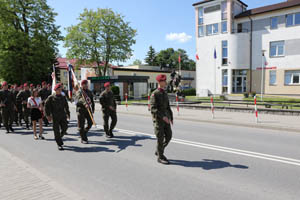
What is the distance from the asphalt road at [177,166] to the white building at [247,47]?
20485mm

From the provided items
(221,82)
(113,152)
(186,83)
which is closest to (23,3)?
(221,82)

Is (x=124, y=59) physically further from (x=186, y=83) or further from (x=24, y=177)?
(x=24, y=177)

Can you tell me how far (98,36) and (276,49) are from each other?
25081mm

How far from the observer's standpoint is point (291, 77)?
25.5m

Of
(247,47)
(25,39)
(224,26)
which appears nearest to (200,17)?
(224,26)

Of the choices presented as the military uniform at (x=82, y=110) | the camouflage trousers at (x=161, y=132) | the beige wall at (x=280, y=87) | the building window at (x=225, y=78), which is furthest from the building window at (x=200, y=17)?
the camouflage trousers at (x=161, y=132)

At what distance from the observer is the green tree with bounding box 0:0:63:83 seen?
2934 cm

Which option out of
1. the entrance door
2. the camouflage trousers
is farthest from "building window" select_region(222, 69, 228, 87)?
the camouflage trousers

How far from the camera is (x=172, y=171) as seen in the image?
189 inches

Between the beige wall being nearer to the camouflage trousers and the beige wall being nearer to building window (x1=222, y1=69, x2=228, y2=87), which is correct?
building window (x1=222, y1=69, x2=228, y2=87)

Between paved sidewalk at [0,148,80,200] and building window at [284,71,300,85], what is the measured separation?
2736 cm

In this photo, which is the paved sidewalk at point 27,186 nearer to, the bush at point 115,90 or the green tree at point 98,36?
the bush at point 115,90

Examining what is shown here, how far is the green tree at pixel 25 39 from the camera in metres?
29.3

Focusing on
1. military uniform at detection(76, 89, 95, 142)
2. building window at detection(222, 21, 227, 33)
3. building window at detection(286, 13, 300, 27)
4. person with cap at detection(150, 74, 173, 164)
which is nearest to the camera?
person with cap at detection(150, 74, 173, 164)
